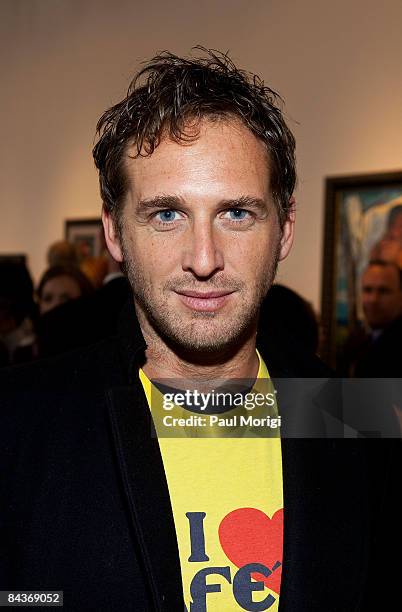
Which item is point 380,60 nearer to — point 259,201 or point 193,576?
point 259,201

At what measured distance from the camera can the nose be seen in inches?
65.8

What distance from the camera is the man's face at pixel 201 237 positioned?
5.63 ft

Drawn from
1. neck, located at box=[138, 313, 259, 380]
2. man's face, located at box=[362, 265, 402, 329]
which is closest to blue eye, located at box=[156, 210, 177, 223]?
neck, located at box=[138, 313, 259, 380]

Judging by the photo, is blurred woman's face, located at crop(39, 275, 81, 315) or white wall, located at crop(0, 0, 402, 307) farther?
white wall, located at crop(0, 0, 402, 307)

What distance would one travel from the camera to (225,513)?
1.69 metres

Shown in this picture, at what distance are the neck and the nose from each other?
0.20m

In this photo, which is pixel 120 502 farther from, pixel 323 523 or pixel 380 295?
pixel 380 295

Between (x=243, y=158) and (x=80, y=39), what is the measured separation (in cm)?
583

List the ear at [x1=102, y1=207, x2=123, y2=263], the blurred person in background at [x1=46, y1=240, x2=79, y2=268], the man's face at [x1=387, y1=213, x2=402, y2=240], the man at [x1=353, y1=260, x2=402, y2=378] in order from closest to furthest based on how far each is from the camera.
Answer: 1. the ear at [x1=102, y1=207, x2=123, y2=263]
2. the man at [x1=353, y1=260, x2=402, y2=378]
3. the man's face at [x1=387, y1=213, x2=402, y2=240]
4. the blurred person in background at [x1=46, y1=240, x2=79, y2=268]

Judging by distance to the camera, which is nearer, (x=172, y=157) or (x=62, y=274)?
(x=172, y=157)

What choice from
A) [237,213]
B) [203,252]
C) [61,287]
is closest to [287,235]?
[237,213]

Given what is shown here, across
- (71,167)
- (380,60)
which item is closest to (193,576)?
(380,60)

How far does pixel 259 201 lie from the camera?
1.77 m

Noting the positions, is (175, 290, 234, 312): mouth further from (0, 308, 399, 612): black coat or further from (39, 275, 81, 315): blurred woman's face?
(39, 275, 81, 315): blurred woman's face
